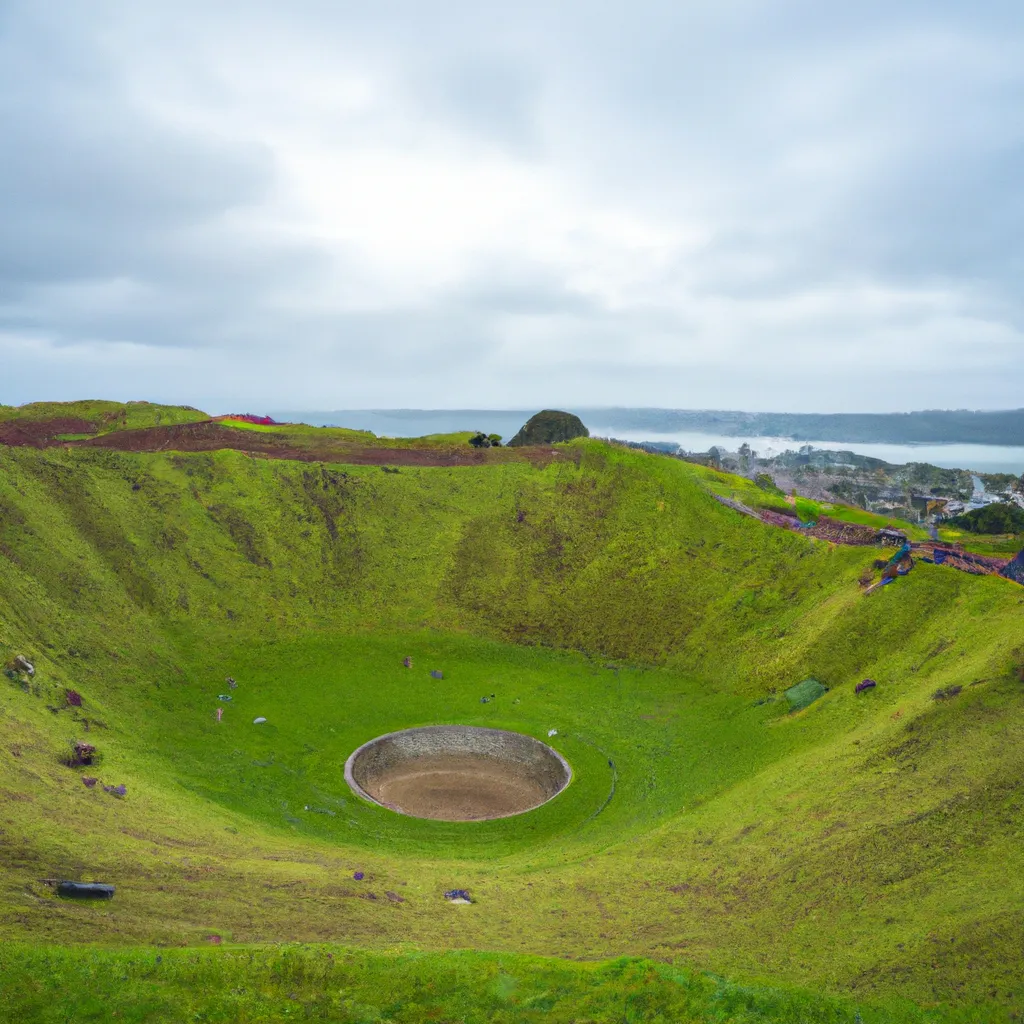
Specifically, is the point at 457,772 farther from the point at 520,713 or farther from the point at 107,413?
the point at 107,413

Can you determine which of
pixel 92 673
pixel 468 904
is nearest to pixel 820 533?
pixel 468 904

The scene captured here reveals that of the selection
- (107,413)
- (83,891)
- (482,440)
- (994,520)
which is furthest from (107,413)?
(994,520)

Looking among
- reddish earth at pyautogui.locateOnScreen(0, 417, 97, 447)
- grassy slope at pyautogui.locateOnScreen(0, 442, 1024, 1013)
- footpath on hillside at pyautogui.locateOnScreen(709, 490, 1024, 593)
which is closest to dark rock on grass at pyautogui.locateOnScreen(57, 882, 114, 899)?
grassy slope at pyautogui.locateOnScreen(0, 442, 1024, 1013)

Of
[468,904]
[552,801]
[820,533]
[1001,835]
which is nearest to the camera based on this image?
[1001,835]

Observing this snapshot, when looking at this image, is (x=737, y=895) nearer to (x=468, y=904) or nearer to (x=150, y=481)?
(x=468, y=904)

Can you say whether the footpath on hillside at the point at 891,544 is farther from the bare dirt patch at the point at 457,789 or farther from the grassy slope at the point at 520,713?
the bare dirt patch at the point at 457,789

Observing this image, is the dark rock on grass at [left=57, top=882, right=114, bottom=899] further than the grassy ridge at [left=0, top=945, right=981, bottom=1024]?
Yes

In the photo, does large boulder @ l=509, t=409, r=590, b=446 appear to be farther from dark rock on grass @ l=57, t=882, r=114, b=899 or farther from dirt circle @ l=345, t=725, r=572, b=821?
dark rock on grass @ l=57, t=882, r=114, b=899

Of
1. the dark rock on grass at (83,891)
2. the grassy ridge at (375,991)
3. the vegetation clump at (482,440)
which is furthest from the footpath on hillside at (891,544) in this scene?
the dark rock on grass at (83,891)
